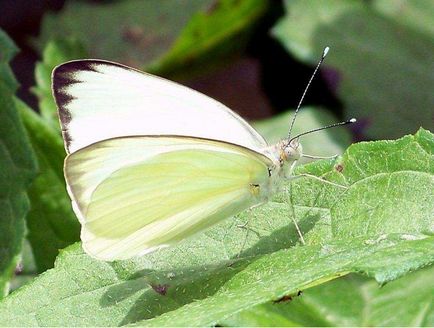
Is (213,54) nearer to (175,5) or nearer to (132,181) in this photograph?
(175,5)

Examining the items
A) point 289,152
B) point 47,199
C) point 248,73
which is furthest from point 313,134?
point 289,152

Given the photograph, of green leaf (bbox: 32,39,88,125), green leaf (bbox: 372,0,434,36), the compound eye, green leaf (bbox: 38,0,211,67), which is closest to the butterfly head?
the compound eye

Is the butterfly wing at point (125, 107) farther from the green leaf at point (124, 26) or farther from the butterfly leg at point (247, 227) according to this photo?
the green leaf at point (124, 26)

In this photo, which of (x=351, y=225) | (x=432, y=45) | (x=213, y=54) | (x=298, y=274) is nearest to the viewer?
(x=298, y=274)

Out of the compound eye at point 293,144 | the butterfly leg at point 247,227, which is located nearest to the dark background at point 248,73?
the compound eye at point 293,144

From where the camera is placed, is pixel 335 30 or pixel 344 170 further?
pixel 335 30

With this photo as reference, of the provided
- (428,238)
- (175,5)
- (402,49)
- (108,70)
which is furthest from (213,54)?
(428,238)
